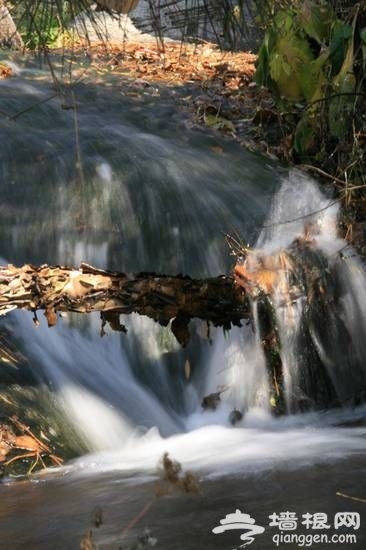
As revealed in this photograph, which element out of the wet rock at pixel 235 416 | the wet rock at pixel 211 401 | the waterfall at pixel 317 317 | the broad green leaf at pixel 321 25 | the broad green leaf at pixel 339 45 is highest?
the broad green leaf at pixel 321 25

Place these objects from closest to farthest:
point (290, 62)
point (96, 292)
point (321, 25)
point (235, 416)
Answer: point (96, 292)
point (321, 25)
point (235, 416)
point (290, 62)

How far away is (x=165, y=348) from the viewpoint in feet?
18.7

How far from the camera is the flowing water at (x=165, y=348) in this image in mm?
3430

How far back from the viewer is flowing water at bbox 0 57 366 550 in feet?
11.3

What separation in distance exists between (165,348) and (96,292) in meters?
1.59

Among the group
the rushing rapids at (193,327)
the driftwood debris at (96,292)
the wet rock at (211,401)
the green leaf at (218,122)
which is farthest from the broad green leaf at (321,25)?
the green leaf at (218,122)

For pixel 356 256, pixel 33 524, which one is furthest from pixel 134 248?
pixel 33 524

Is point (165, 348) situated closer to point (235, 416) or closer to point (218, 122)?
point (235, 416)

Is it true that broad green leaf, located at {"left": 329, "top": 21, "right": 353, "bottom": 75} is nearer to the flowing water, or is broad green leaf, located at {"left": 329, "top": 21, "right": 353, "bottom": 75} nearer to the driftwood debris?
the flowing water

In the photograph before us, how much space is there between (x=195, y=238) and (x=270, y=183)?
1.26m

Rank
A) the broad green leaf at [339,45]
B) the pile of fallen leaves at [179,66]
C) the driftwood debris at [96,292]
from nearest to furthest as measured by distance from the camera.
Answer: the driftwood debris at [96,292], the broad green leaf at [339,45], the pile of fallen leaves at [179,66]

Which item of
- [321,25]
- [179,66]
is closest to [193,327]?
[321,25]

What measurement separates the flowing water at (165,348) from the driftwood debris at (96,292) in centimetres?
44

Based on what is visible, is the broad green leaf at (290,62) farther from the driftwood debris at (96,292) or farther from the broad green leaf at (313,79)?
the driftwood debris at (96,292)
